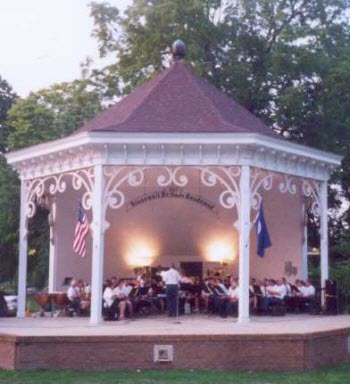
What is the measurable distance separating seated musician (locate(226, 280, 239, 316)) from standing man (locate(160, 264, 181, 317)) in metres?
1.38

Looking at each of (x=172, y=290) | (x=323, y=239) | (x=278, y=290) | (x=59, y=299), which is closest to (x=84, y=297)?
(x=59, y=299)

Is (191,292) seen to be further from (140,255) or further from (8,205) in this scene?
(8,205)

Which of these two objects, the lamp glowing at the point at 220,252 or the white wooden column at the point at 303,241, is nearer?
the white wooden column at the point at 303,241

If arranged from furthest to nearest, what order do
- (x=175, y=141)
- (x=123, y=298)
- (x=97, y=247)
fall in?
1. (x=123, y=298)
2. (x=175, y=141)
3. (x=97, y=247)

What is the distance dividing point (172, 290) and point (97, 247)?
9.70 feet

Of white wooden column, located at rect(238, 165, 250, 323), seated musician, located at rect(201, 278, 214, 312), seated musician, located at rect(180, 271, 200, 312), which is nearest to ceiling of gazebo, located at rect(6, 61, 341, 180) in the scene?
white wooden column, located at rect(238, 165, 250, 323)

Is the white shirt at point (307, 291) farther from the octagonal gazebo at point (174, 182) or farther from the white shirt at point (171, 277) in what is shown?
the white shirt at point (171, 277)

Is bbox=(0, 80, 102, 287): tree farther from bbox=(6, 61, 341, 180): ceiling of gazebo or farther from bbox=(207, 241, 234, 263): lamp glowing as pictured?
bbox=(6, 61, 341, 180): ceiling of gazebo

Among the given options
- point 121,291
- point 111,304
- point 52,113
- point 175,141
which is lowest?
point 111,304

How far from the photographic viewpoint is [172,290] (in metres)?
21.8

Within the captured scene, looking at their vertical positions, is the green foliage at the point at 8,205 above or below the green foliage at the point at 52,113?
below

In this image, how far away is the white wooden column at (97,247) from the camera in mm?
19562

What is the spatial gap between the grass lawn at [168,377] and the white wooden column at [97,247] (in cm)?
425

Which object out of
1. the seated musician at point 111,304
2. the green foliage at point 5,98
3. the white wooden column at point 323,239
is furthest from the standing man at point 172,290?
the green foliage at point 5,98
